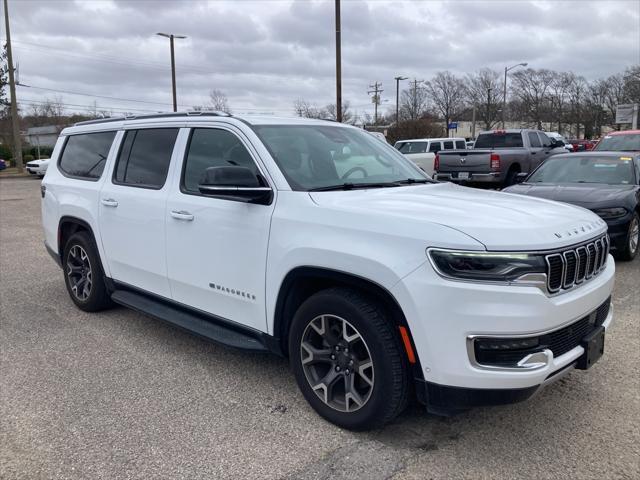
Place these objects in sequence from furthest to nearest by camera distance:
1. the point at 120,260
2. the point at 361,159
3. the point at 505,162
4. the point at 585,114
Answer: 1. the point at 585,114
2. the point at 505,162
3. the point at 120,260
4. the point at 361,159

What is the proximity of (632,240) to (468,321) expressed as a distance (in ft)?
20.6

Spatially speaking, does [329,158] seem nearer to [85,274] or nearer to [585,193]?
[85,274]

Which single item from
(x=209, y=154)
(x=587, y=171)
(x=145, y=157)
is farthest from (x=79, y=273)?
(x=587, y=171)

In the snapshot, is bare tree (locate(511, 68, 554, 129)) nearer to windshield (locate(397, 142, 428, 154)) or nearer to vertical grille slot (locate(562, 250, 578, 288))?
windshield (locate(397, 142, 428, 154))

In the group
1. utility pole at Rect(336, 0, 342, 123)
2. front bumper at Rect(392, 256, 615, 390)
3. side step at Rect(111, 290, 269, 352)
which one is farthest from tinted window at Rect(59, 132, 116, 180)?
utility pole at Rect(336, 0, 342, 123)

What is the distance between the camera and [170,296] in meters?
4.30

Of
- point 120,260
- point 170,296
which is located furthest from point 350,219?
point 120,260

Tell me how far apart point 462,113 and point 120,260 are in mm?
81383

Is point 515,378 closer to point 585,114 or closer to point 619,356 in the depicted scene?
point 619,356

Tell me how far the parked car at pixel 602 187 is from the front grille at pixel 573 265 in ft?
15.3

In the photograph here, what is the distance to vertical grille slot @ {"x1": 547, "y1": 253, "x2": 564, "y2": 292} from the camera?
272 cm

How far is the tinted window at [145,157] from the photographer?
4367 mm

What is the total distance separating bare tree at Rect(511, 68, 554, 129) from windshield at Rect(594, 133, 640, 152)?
75.1 meters

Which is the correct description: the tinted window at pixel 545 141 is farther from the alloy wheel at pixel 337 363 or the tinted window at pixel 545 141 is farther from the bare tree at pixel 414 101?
the bare tree at pixel 414 101
